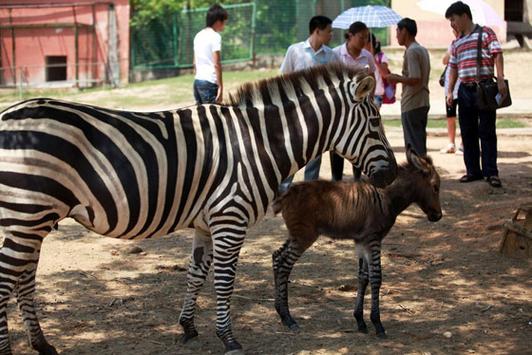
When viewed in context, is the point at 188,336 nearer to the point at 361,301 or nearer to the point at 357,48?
the point at 361,301

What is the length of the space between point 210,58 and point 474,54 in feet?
11.0

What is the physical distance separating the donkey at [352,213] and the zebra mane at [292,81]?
0.88 m

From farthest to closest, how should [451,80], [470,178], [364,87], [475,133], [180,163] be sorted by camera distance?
[451,80], [470,178], [475,133], [364,87], [180,163]

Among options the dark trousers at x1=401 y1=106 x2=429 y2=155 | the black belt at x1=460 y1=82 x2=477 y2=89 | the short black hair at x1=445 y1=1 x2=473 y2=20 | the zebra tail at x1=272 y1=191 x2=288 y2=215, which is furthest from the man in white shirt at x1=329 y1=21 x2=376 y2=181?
the zebra tail at x1=272 y1=191 x2=288 y2=215

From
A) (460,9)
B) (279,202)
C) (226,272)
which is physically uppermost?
(460,9)

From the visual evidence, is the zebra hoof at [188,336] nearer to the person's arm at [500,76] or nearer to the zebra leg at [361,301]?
the zebra leg at [361,301]

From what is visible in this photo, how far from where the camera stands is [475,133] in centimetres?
1109

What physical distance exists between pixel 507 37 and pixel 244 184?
21.8m

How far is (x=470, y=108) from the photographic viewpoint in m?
10.9

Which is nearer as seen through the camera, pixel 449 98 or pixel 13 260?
pixel 13 260

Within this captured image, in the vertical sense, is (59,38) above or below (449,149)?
above

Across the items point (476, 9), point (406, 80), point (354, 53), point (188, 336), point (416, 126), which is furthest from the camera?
point (476, 9)

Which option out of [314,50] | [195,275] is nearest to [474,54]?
[314,50]

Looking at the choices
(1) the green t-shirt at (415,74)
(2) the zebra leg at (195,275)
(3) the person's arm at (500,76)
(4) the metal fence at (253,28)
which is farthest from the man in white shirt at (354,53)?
(4) the metal fence at (253,28)
